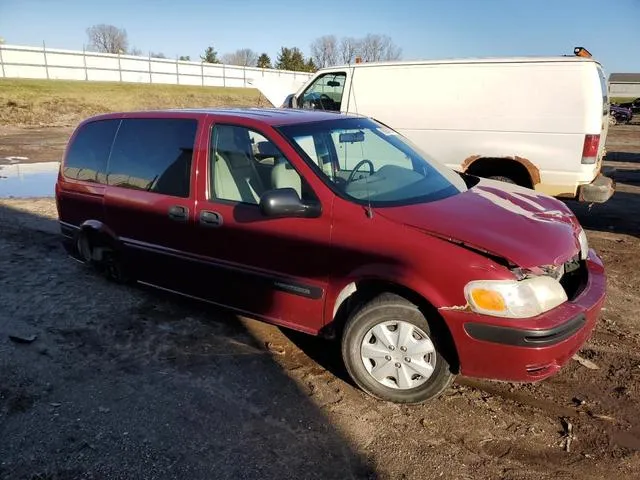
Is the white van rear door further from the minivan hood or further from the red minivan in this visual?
the minivan hood

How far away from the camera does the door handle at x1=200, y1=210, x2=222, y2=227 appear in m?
3.81

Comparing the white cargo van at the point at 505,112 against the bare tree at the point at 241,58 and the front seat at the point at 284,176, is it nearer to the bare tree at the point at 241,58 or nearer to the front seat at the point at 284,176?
the front seat at the point at 284,176

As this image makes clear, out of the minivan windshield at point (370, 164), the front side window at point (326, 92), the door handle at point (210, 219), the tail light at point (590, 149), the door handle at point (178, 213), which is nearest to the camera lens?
the minivan windshield at point (370, 164)

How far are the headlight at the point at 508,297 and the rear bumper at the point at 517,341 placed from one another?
4 cm

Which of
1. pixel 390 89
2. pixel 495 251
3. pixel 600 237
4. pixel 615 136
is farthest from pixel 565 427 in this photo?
pixel 615 136

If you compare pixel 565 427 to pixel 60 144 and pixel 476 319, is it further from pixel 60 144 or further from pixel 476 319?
pixel 60 144

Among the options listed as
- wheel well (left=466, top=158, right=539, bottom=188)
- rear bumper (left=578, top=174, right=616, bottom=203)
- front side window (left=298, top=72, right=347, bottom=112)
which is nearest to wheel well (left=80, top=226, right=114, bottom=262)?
front side window (left=298, top=72, right=347, bottom=112)

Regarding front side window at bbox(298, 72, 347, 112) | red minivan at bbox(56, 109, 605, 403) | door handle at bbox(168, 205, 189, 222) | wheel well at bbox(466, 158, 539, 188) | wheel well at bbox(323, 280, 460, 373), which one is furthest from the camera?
front side window at bbox(298, 72, 347, 112)

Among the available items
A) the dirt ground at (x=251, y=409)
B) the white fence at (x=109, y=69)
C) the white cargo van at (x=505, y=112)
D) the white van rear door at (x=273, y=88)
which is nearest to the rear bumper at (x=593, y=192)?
the white cargo van at (x=505, y=112)

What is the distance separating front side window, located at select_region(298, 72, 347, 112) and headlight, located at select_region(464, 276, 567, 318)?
638 cm

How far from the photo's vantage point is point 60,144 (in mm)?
17781

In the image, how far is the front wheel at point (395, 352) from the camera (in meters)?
3.07

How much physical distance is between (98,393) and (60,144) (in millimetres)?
16786

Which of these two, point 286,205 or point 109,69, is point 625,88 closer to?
point 109,69
